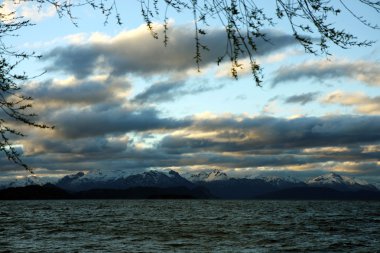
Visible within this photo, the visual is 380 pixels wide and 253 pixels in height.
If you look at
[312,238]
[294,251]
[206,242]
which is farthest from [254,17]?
[312,238]

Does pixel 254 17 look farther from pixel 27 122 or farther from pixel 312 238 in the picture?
pixel 312 238

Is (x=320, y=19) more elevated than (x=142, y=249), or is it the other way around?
(x=320, y=19)

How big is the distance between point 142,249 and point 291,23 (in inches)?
1622

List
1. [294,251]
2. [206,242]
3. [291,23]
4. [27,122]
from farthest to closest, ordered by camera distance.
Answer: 1. [206,242]
2. [294,251]
3. [27,122]
4. [291,23]

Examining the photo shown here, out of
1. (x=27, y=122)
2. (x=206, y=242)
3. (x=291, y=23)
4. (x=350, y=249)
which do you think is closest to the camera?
(x=291, y=23)

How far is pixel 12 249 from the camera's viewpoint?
1773 inches

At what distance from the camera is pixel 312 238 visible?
190ft

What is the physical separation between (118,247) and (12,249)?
9.66m

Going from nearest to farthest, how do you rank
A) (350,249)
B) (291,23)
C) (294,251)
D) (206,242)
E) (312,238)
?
(291,23) < (294,251) < (350,249) < (206,242) < (312,238)

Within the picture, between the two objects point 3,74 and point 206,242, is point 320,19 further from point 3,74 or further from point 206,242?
point 206,242

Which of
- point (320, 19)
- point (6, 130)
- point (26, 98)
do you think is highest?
point (320, 19)

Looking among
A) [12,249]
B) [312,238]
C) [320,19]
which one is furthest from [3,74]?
[312,238]

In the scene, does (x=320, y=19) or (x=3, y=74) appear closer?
(x=320, y=19)

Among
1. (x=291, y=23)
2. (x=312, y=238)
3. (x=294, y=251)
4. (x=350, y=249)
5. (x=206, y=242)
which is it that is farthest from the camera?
(x=312, y=238)
